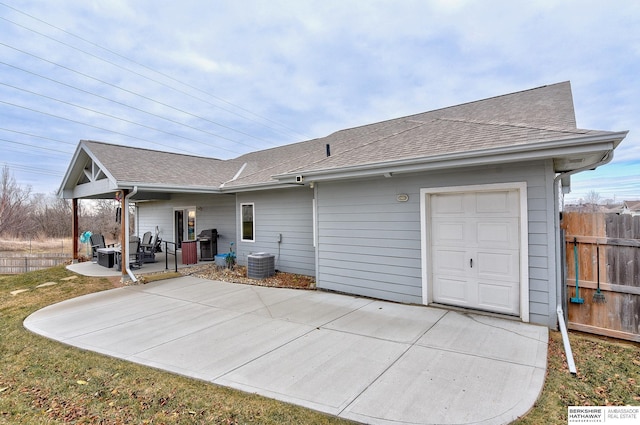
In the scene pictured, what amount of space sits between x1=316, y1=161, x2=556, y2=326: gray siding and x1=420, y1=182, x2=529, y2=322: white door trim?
7cm

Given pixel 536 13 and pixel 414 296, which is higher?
pixel 536 13

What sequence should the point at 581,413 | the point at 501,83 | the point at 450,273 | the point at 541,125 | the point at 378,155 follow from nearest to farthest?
the point at 581,413
the point at 541,125
the point at 450,273
the point at 378,155
the point at 501,83

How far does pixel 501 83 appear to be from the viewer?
17.0 metres

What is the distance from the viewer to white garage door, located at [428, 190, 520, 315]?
16.5 feet

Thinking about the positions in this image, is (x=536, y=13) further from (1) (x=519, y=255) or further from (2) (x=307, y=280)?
(2) (x=307, y=280)

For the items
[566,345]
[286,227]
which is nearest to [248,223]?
[286,227]

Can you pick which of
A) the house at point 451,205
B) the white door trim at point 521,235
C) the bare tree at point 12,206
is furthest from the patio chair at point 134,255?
the bare tree at point 12,206

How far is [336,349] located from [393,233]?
2814 millimetres

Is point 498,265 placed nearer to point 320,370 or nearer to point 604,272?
point 604,272

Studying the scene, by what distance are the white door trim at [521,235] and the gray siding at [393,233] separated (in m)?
0.07

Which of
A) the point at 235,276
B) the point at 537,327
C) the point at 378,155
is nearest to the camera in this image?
the point at 537,327

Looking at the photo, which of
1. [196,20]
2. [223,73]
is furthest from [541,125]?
[223,73]

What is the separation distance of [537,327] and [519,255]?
3.51ft

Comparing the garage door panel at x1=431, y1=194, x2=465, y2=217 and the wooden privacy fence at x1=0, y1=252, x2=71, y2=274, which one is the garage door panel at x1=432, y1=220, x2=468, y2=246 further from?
the wooden privacy fence at x1=0, y1=252, x2=71, y2=274
